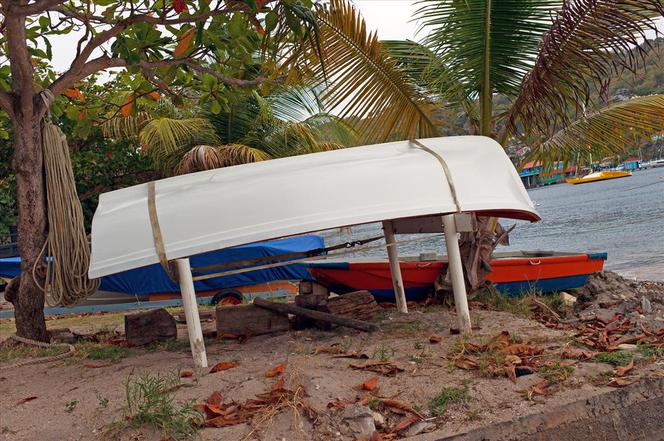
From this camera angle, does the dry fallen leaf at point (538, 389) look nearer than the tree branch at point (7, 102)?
Yes

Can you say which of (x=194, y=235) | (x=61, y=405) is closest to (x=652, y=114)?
(x=194, y=235)

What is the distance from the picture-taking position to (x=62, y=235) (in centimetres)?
717

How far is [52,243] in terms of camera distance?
23.5 feet

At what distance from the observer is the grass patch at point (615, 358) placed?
5.61m

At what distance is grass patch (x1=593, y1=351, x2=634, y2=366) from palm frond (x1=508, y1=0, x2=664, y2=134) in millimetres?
3606

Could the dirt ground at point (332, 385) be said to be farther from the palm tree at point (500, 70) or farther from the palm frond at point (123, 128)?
the palm frond at point (123, 128)

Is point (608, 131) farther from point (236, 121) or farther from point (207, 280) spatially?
point (236, 121)

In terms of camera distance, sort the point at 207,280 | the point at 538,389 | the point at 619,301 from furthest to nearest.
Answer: the point at 207,280
the point at 619,301
the point at 538,389

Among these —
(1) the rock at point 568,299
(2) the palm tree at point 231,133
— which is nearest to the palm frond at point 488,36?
(1) the rock at point 568,299

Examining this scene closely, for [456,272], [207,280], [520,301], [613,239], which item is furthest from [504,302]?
[613,239]

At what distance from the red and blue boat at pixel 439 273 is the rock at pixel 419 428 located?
15.4 ft

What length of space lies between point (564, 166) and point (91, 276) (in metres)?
7.59

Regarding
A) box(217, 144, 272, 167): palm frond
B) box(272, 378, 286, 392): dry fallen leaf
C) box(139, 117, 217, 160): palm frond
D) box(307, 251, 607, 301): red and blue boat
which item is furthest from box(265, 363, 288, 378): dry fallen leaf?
box(139, 117, 217, 160): palm frond

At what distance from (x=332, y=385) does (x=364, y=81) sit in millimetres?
5431
